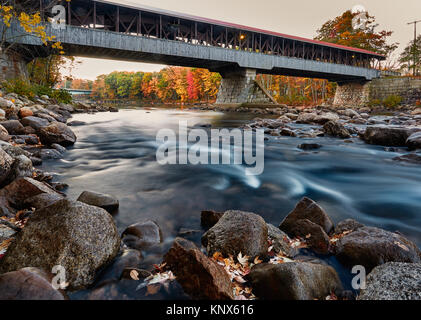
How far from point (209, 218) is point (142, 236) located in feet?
2.17

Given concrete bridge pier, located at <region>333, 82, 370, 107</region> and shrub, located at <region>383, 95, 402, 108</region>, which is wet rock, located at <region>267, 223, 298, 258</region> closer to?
shrub, located at <region>383, 95, 402, 108</region>

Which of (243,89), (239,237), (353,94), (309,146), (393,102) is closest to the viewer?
(239,237)

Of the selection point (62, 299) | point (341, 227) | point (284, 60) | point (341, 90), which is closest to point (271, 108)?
point (284, 60)

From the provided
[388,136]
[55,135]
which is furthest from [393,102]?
[55,135]

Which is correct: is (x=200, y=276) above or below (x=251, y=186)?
below

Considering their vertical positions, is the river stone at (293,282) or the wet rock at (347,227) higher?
the wet rock at (347,227)

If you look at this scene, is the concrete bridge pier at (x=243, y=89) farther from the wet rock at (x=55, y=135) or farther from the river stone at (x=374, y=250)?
the river stone at (x=374, y=250)

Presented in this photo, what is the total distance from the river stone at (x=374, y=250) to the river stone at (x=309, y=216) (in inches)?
13.2

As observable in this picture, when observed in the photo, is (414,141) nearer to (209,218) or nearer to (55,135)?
(209,218)

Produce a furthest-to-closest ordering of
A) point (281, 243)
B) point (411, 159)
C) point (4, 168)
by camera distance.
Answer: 1. point (411, 159)
2. point (4, 168)
3. point (281, 243)

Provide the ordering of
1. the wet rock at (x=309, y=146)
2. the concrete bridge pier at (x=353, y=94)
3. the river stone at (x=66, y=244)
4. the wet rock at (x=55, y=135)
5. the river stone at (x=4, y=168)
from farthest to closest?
the concrete bridge pier at (x=353, y=94) < the wet rock at (x=309, y=146) < the wet rock at (x=55, y=135) < the river stone at (x=4, y=168) < the river stone at (x=66, y=244)

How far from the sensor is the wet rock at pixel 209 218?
7.79ft

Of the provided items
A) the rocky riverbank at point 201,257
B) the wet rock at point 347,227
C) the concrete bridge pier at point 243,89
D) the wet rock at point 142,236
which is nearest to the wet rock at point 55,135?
the rocky riverbank at point 201,257

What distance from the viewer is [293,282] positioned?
1411 mm
